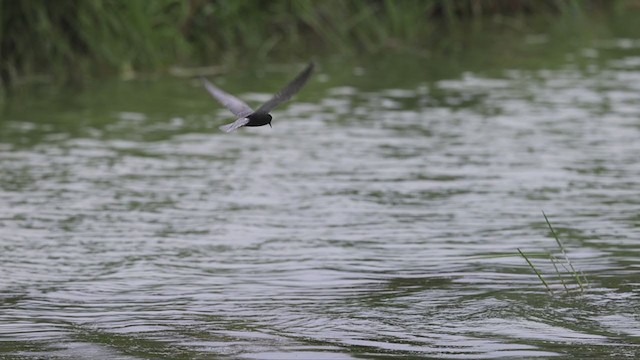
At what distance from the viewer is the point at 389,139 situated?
11852 mm

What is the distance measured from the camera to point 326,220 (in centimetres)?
877

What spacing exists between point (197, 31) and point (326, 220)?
7.53 m

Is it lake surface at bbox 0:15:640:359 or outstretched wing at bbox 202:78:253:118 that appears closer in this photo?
lake surface at bbox 0:15:640:359

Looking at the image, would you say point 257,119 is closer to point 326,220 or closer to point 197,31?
point 326,220

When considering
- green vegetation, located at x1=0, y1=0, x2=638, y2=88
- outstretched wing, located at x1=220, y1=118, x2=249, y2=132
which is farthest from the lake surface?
outstretched wing, located at x1=220, y1=118, x2=249, y2=132

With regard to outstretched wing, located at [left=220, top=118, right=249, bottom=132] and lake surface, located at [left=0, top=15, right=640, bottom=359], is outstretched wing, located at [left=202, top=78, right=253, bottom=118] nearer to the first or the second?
outstretched wing, located at [left=220, top=118, right=249, bottom=132]

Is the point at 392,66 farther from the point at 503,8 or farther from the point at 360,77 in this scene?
the point at 503,8

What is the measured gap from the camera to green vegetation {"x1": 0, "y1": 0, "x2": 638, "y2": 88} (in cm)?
1350

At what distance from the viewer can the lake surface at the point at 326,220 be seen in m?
6.08

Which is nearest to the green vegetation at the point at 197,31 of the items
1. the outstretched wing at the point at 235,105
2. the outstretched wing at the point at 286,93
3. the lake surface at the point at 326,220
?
the lake surface at the point at 326,220

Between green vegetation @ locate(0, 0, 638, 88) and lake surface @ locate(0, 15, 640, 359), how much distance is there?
45 cm

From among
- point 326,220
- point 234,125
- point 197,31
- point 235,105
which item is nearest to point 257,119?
point 234,125

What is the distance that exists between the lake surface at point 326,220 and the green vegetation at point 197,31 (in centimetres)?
45

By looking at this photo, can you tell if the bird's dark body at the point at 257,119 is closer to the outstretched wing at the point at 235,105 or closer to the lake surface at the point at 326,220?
the outstretched wing at the point at 235,105
